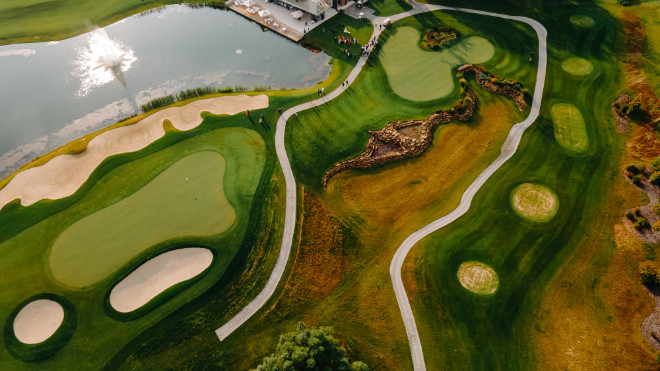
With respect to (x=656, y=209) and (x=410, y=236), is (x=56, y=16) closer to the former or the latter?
(x=410, y=236)

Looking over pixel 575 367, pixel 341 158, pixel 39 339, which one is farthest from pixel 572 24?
pixel 39 339

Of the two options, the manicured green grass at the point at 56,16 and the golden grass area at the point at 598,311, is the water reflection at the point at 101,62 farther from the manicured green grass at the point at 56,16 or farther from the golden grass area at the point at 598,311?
the golden grass area at the point at 598,311

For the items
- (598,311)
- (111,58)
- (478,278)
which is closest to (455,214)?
(478,278)

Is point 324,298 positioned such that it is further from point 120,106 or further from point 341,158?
point 120,106

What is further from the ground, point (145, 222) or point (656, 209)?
point (145, 222)

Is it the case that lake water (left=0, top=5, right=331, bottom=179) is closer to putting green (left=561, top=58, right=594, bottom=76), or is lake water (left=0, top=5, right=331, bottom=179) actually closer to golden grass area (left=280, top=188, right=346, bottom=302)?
golden grass area (left=280, top=188, right=346, bottom=302)

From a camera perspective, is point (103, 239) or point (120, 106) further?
point (120, 106)
